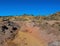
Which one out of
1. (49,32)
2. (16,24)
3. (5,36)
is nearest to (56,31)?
(49,32)

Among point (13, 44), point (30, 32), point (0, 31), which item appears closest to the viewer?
point (13, 44)

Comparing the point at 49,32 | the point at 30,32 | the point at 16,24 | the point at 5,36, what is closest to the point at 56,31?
the point at 49,32

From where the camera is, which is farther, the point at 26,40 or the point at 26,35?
the point at 26,35

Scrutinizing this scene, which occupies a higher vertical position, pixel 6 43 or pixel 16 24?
pixel 16 24

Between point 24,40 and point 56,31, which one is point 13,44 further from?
point 56,31

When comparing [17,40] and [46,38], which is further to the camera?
[46,38]

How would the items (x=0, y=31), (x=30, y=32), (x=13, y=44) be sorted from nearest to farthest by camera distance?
(x=13, y=44) < (x=0, y=31) < (x=30, y=32)

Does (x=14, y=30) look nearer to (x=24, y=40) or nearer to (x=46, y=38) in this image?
(x=24, y=40)

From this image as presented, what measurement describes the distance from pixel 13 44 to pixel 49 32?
3.08m

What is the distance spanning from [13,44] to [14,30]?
1.19 m

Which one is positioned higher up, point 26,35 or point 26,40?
point 26,35

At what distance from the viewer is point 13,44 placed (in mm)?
11820

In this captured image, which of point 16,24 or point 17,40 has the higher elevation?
point 16,24

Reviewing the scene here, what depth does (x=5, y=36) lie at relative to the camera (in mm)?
12227
